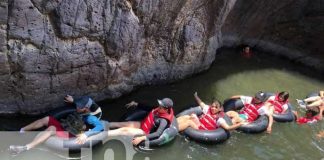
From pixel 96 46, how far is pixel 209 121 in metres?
3.37

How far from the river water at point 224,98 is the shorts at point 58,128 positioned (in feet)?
1.43

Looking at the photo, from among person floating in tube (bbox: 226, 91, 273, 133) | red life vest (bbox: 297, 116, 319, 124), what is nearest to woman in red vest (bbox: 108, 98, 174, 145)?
person floating in tube (bbox: 226, 91, 273, 133)

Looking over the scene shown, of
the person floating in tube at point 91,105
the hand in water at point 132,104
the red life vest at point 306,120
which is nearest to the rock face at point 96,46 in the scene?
the person floating in tube at point 91,105

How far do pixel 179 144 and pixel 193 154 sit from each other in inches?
17.0

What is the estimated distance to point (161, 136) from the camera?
407 inches

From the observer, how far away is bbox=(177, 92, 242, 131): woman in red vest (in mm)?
11109

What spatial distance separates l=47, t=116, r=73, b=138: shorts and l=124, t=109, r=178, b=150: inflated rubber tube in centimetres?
163

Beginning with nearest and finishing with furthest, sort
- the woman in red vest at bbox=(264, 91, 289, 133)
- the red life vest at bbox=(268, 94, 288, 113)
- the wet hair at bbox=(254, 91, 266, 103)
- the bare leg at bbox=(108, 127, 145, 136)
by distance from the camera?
1. the bare leg at bbox=(108, 127, 145, 136)
2. the wet hair at bbox=(254, 91, 266, 103)
3. the woman in red vest at bbox=(264, 91, 289, 133)
4. the red life vest at bbox=(268, 94, 288, 113)

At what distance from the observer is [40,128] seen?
9.80m

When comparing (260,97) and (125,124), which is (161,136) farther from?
(260,97)

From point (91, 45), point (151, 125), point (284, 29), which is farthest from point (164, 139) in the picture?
point (284, 29)

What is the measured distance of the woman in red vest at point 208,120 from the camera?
11109 millimetres

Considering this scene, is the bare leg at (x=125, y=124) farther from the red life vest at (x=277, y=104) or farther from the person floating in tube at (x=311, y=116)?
the person floating in tube at (x=311, y=116)

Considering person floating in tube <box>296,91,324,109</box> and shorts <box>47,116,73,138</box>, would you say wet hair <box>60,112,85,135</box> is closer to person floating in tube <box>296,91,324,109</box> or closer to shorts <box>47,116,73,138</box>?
shorts <box>47,116,73,138</box>
